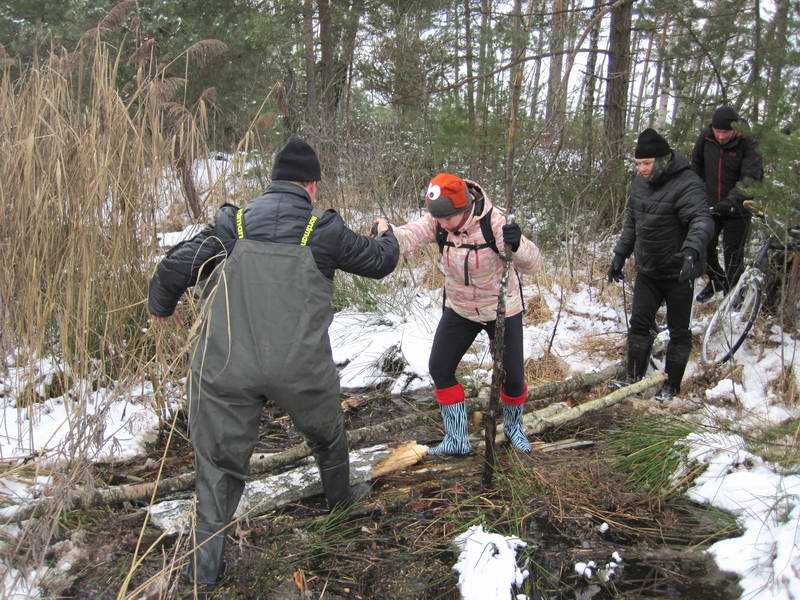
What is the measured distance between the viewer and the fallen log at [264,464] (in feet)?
8.70

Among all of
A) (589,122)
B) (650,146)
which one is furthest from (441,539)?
(589,122)

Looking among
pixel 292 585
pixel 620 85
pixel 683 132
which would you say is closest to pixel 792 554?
pixel 292 585

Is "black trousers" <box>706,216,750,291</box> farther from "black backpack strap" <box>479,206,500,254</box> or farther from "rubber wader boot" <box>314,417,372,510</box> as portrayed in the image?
"rubber wader boot" <box>314,417,372,510</box>

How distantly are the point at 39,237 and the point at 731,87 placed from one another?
647 cm

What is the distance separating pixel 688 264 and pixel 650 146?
31.8 inches

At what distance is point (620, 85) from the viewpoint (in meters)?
7.33

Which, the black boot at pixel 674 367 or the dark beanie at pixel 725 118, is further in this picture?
the dark beanie at pixel 725 118

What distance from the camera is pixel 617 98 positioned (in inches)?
289

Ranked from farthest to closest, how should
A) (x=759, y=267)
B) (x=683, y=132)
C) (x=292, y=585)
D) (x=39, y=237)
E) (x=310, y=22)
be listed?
(x=310, y=22) → (x=683, y=132) → (x=759, y=267) → (x=39, y=237) → (x=292, y=585)

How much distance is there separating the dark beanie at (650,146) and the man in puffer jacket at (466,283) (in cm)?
135

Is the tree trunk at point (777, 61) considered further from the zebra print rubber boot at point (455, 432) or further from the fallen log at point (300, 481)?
the zebra print rubber boot at point (455, 432)

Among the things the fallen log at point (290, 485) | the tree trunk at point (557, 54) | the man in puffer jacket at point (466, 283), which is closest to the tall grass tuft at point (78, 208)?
the fallen log at point (290, 485)

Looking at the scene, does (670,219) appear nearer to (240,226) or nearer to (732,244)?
(732,244)

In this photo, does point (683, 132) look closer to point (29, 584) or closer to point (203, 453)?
point (203, 453)
